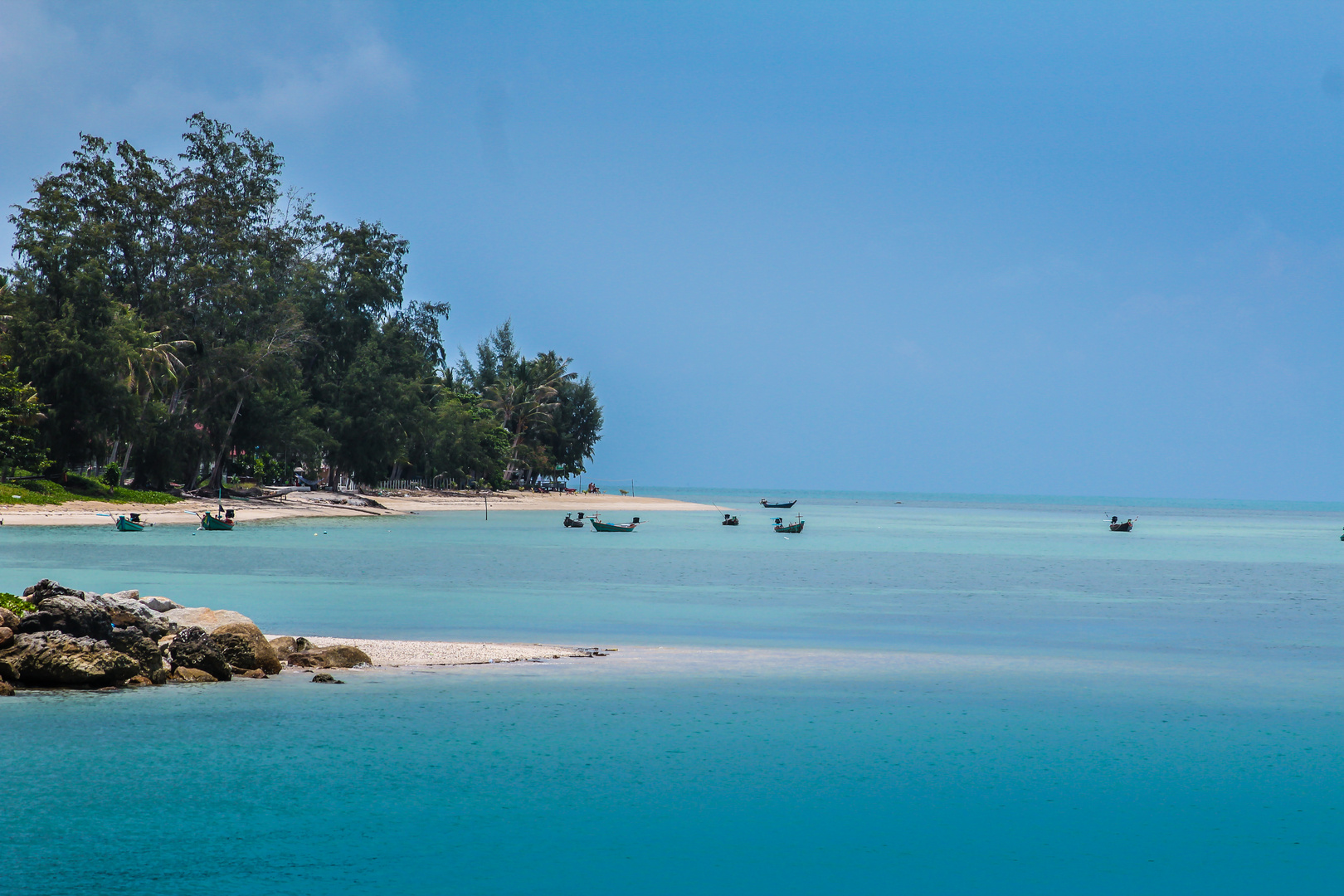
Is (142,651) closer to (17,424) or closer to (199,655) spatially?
(199,655)

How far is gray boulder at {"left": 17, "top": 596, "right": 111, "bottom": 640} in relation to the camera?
15.0m

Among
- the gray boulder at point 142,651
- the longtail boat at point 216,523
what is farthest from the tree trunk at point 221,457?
the gray boulder at point 142,651

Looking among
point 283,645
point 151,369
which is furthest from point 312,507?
point 283,645

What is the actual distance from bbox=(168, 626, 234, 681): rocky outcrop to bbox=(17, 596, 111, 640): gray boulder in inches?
34.8

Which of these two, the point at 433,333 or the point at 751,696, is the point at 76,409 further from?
the point at 751,696

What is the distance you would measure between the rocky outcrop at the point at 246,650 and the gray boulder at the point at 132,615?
0.77 metres

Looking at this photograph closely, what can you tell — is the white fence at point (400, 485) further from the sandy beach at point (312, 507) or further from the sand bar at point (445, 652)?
the sand bar at point (445, 652)

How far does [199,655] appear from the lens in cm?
1540

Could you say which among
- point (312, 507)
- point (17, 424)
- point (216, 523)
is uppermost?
point (17, 424)

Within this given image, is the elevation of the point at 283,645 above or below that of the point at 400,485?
below

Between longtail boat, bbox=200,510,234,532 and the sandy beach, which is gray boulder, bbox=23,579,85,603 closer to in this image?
the sandy beach

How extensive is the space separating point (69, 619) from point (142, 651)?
1.03m

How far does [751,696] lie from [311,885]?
818 cm

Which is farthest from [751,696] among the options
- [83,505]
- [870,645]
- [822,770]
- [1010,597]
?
[83,505]
